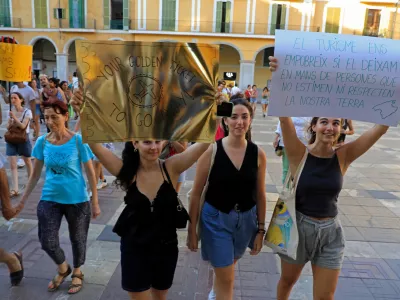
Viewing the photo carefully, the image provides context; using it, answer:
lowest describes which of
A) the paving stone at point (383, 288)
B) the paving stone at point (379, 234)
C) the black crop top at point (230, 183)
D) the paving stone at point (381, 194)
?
the paving stone at point (381, 194)

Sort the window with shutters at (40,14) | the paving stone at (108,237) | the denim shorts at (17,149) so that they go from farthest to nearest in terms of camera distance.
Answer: the window with shutters at (40,14) → the denim shorts at (17,149) → the paving stone at (108,237)

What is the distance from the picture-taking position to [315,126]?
109 inches

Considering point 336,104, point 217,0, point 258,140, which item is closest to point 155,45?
point 336,104

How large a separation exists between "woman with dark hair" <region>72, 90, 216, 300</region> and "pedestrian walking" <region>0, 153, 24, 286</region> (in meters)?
1.12

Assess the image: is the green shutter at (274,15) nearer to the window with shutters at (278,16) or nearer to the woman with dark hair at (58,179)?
the window with shutters at (278,16)

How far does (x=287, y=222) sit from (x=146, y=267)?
1.05 m

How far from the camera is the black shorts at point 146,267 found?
2434mm

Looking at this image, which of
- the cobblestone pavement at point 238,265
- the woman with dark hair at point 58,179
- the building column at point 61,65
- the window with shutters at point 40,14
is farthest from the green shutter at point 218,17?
the woman with dark hair at point 58,179

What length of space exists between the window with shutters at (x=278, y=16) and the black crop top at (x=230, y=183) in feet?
97.2

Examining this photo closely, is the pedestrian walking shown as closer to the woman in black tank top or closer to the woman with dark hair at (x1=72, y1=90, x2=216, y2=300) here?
the woman with dark hair at (x1=72, y1=90, x2=216, y2=300)

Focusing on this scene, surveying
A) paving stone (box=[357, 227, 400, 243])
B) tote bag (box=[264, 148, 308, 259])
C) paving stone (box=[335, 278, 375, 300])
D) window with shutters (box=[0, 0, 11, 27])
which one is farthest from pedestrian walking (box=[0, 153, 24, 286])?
window with shutters (box=[0, 0, 11, 27])

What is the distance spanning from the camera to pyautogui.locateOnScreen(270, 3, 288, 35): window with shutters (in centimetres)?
2998

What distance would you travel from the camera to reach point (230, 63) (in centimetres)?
3316

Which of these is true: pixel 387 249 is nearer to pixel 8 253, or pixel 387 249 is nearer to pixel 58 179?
pixel 58 179
